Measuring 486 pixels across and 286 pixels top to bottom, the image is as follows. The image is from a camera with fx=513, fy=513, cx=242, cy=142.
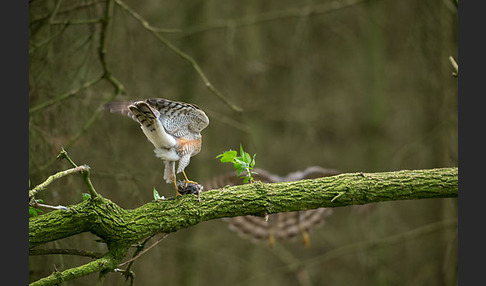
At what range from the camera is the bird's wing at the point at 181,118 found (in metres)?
2.83

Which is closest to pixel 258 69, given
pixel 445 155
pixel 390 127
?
pixel 390 127

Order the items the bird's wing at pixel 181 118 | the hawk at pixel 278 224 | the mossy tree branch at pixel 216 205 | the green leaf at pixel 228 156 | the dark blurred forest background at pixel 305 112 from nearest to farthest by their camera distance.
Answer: the mossy tree branch at pixel 216 205
the green leaf at pixel 228 156
the bird's wing at pixel 181 118
the hawk at pixel 278 224
the dark blurred forest background at pixel 305 112

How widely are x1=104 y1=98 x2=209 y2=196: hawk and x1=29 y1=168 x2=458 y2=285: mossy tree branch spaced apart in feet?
0.55

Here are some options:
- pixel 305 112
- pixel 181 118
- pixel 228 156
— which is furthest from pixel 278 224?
pixel 305 112

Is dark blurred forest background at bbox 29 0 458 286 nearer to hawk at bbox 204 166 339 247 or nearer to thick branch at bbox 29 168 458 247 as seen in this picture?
hawk at bbox 204 166 339 247

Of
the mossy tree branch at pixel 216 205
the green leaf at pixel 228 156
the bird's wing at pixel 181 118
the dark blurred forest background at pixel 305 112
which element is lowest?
the mossy tree branch at pixel 216 205

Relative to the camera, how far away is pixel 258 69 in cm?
656

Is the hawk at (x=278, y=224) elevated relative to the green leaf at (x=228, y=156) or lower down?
elevated

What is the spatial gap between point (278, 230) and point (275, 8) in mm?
3536

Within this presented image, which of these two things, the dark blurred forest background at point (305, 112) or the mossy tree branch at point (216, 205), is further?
the dark blurred forest background at point (305, 112)

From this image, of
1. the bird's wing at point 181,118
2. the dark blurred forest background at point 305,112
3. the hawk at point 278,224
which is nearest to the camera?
the bird's wing at point 181,118

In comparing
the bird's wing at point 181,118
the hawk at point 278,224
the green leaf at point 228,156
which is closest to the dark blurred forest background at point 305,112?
the hawk at point 278,224

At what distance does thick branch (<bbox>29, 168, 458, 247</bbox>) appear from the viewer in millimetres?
2361

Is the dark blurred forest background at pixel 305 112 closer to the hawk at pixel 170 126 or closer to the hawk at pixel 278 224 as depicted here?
the hawk at pixel 278 224
